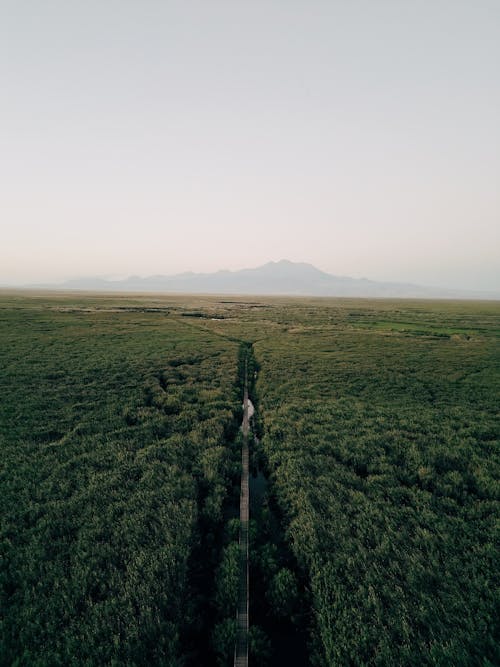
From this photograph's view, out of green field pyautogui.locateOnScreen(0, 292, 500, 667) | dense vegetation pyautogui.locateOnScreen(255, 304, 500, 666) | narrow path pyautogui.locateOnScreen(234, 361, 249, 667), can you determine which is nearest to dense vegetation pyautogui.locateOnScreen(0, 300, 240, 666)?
green field pyautogui.locateOnScreen(0, 292, 500, 667)

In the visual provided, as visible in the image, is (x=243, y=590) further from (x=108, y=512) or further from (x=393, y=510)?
(x=393, y=510)

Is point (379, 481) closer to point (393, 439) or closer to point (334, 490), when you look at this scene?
point (334, 490)

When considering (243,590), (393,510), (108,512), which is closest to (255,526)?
(243,590)

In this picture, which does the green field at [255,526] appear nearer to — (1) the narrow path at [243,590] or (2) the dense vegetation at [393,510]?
(2) the dense vegetation at [393,510]

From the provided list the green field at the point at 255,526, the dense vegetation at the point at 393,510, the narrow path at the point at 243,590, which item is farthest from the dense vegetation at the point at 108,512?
the dense vegetation at the point at 393,510

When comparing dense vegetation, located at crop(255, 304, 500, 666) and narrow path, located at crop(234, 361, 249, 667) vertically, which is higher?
dense vegetation, located at crop(255, 304, 500, 666)

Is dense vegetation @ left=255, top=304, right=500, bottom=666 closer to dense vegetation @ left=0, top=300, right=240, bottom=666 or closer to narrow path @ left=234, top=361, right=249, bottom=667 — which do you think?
narrow path @ left=234, top=361, right=249, bottom=667

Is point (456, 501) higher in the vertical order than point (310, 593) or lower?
higher

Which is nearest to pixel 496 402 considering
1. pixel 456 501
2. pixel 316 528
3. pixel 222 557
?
pixel 456 501
